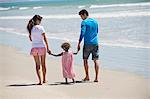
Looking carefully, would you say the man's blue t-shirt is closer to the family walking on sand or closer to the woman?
the family walking on sand

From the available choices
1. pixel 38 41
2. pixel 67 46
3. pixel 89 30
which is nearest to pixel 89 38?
pixel 89 30

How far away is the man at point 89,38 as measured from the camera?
517 cm

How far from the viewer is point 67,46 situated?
520 cm

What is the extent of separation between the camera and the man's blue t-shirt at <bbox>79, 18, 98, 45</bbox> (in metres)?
5.17

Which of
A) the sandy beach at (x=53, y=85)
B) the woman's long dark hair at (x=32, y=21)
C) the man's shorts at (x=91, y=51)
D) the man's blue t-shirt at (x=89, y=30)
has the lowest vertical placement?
the sandy beach at (x=53, y=85)

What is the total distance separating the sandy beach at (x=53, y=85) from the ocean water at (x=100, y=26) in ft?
0.49

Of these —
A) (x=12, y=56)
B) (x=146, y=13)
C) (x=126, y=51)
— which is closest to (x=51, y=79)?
(x=12, y=56)

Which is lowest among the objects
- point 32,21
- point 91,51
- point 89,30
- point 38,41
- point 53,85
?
point 53,85

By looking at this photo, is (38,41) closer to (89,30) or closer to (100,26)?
(89,30)

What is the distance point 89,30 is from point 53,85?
735mm

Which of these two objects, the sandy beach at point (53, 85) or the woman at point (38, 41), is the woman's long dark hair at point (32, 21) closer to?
the woman at point (38, 41)

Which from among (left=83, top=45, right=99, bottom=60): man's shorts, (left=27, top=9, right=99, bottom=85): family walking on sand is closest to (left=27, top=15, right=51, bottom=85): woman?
(left=27, top=9, right=99, bottom=85): family walking on sand

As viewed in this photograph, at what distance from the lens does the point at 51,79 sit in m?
5.22

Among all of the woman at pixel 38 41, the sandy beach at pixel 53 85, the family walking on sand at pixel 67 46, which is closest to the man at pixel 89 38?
the family walking on sand at pixel 67 46
